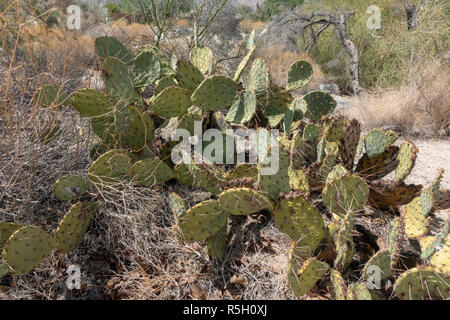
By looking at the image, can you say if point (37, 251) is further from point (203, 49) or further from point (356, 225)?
point (203, 49)

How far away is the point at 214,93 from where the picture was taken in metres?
1.99

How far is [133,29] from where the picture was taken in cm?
792

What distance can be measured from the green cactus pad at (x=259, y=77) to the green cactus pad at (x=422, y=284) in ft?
4.83

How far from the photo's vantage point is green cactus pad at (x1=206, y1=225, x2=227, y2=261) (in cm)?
A: 160

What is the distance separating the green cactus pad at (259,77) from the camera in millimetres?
2170

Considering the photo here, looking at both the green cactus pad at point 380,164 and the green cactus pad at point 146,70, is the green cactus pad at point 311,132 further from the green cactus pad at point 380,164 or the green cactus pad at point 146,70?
the green cactus pad at point 146,70

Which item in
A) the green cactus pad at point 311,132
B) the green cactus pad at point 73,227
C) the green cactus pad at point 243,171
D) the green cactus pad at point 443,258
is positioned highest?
the green cactus pad at point 311,132

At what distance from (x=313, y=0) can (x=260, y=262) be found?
8.28m

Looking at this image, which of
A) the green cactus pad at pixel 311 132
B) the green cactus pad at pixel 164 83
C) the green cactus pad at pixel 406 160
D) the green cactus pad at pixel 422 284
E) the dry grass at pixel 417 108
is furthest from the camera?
the dry grass at pixel 417 108

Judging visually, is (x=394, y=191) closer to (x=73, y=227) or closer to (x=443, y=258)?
(x=443, y=258)

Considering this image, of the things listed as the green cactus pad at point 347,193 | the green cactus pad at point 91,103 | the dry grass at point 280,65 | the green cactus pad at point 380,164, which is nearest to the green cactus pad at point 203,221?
the green cactus pad at point 347,193

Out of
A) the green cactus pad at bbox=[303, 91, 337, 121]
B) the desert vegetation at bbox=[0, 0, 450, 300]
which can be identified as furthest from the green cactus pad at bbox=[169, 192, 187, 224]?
the green cactus pad at bbox=[303, 91, 337, 121]

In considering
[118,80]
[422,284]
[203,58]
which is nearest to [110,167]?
→ [118,80]
